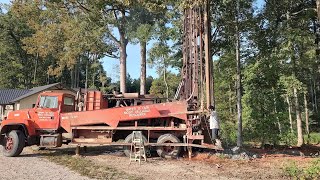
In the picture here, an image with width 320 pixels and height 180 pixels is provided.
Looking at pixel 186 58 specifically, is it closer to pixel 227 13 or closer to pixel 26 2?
pixel 227 13

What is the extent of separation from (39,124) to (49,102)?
1.00 m

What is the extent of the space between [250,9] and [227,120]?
930 centimetres

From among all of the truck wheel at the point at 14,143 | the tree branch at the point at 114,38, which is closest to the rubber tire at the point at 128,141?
the truck wheel at the point at 14,143

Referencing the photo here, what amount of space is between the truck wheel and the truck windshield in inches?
57.5

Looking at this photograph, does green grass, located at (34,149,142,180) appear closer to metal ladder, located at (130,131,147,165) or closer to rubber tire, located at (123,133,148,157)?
metal ladder, located at (130,131,147,165)

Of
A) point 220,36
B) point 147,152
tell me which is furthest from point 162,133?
point 220,36

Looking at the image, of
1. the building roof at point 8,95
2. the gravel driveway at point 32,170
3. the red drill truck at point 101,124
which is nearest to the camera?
the gravel driveway at point 32,170

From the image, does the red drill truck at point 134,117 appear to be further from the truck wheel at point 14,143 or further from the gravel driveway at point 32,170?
the gravel driveway at point 32,170

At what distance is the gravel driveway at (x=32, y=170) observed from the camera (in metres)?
9.38

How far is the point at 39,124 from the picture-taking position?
14.4 metres

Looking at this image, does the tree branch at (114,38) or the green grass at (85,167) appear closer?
the green grass at (85,167)

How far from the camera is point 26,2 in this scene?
28812 millimetres

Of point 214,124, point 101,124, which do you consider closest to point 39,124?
point 101,124

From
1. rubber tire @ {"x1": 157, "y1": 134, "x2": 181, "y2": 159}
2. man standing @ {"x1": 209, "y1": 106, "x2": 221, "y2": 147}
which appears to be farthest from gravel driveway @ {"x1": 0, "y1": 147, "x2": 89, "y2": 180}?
man standing @ {"x1": 209, "y1": 106, "x2": 221, "y2": 147}
